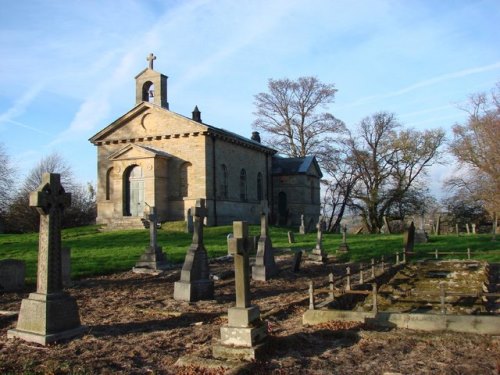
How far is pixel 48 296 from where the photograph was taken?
775cm

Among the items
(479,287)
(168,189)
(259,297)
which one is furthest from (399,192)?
(259,297)

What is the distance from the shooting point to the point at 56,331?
24.9 ft

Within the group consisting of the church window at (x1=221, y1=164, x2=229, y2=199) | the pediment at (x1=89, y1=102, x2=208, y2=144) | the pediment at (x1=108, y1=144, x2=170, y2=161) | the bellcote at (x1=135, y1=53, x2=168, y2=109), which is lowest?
the church window at (x1=221, y1=164, x2=229, y2=199)

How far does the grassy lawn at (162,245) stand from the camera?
16594 millimetres

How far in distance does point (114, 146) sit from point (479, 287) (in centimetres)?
2747

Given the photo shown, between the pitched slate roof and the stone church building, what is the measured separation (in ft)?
17.6

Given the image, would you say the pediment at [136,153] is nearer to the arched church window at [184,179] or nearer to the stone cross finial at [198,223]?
the arched church window at [184,179]

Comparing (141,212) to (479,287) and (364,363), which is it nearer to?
(479,287)

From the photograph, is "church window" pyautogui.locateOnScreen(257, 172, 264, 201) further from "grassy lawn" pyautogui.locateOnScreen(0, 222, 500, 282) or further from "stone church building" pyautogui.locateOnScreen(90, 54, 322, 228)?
"grassy lawn" pyautogui.locateOnScreen(0, 222, 500, 282)

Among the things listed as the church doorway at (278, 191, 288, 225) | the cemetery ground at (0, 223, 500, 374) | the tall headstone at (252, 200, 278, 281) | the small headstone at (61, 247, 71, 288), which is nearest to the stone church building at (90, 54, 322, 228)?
the church doorway at (278, 191, 288, 225)

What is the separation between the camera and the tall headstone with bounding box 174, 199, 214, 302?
11156 millimetres

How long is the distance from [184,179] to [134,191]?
3439mm

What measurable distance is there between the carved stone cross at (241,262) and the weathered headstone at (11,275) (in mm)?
7517

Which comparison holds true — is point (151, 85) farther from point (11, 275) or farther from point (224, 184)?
point (11, 275)
